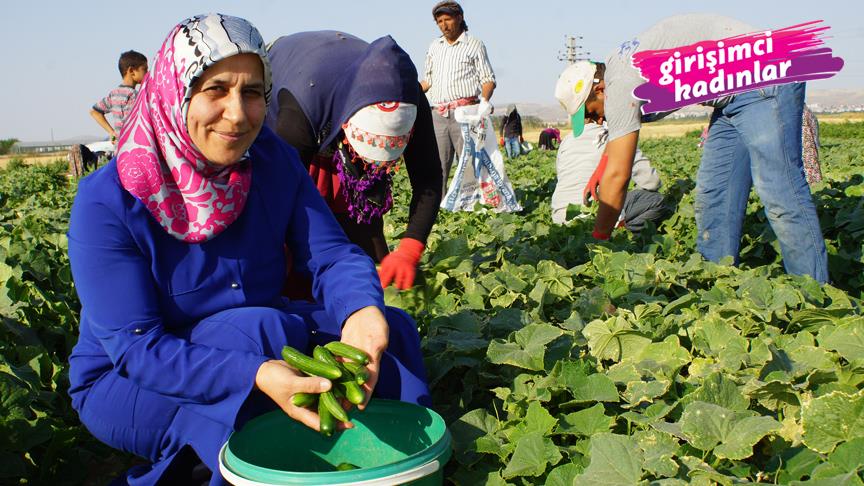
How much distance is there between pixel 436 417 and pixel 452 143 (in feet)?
21.3

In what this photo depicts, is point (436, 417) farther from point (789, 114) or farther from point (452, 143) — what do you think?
point (452, 143)

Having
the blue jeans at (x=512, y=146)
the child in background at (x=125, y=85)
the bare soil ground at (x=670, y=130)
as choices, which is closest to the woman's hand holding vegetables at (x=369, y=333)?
the child in background at (x=125, y=85)

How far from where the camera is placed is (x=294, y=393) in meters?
1.75

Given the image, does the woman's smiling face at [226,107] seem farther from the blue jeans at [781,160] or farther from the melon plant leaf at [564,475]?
the blue jeans at [781,160]

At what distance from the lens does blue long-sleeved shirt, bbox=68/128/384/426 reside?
6.18ft

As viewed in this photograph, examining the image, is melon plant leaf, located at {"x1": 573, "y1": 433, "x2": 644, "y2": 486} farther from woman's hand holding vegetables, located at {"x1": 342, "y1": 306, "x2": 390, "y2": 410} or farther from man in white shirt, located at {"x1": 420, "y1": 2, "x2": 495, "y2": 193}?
man in white shirt, located at {"x1": 420, "y1": 2, "x2": 495, "y2": 193}

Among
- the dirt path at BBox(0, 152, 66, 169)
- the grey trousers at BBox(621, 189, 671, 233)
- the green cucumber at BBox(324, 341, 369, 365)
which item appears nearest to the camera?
the green cucumber at BBox(324, 341, 369, 365)

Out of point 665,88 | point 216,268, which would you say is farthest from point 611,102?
point 216,268

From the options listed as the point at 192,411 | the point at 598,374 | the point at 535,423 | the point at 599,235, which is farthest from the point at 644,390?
the point at 599,235

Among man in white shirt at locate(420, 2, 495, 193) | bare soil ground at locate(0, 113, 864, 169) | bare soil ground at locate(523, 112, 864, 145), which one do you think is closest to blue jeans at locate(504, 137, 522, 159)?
bare soil ground at locate(0, 113, 864, 169)

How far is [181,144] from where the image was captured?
202 cm

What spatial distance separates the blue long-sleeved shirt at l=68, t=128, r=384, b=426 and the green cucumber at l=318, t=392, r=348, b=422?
0.71 feet

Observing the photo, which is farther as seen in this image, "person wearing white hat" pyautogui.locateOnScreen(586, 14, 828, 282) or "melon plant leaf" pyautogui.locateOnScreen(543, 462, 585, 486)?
"person wearing white hat" pyautogui.locateOnScreen(586, 14, 828, 282)

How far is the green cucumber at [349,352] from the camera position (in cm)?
180
